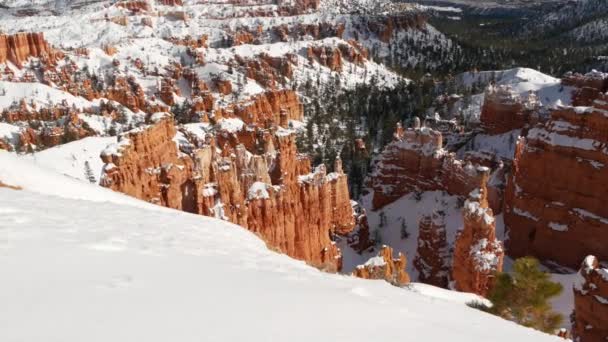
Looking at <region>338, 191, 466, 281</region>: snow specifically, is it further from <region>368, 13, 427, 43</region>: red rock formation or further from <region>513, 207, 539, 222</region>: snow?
<region>368, 13, 427, 43</region>: red rock formation

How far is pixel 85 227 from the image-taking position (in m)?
6.30

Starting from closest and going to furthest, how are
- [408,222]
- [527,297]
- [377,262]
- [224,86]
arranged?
[527,297] → [377,262] → [408,222] → [224,86]

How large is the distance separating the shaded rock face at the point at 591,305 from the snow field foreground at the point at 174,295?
9279mm

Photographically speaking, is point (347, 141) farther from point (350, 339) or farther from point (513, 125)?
point (350, 339)

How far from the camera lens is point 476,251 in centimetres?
1739

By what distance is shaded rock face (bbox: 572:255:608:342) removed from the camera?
1254 cm

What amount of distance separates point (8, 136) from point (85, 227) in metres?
41.1

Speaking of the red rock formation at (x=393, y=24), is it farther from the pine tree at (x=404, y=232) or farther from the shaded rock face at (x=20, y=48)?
the pine tree at (x=404, y=232)

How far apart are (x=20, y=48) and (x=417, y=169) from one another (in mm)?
70338

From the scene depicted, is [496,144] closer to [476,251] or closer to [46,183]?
[476,251]

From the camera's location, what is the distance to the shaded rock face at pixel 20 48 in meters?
72.4

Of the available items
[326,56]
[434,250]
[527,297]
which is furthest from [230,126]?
[326,56]

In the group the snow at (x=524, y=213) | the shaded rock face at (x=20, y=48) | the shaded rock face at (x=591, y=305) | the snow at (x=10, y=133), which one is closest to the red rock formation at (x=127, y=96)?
the snow at (x=10, y=133)

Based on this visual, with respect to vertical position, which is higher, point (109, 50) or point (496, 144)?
point (109, 50)
